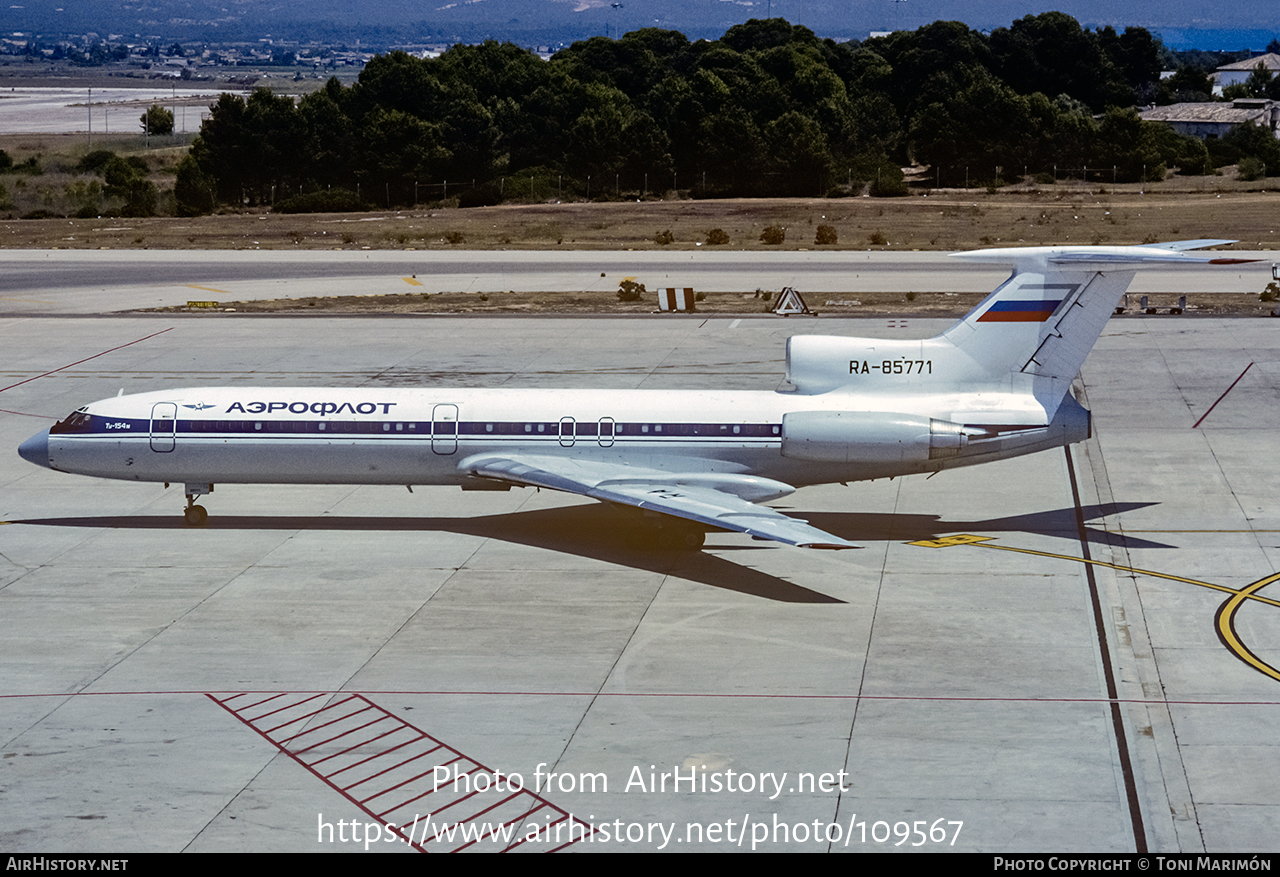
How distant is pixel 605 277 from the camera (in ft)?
242

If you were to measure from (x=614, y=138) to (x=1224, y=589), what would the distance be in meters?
93.9

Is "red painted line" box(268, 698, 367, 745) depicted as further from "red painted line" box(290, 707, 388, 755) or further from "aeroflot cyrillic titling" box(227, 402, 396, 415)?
"aeroflot cyrillic titling" box(227, 402, 396, 415)

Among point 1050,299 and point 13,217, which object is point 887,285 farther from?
point 13,217

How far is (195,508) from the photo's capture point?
1281 inches

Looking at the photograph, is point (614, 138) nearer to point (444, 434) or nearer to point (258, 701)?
point (444, 434)

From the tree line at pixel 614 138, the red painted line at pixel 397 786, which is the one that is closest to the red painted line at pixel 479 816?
the red painted line at pixel 397 786

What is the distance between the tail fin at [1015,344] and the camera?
2930cm

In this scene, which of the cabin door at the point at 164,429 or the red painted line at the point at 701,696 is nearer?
the red painted line at the point at 701,696

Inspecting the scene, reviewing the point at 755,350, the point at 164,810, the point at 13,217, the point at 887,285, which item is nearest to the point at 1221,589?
the point at 164,810

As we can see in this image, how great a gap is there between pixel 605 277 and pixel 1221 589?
163 ft

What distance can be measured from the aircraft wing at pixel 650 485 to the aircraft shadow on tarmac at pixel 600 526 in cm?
138

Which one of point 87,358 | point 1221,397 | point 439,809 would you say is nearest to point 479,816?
point 439,809

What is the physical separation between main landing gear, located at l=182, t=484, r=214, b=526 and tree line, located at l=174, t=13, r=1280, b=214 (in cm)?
8209

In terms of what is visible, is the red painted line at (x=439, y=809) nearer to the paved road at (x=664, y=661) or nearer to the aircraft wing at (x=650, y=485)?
the paved road at (x=664, y=661)
